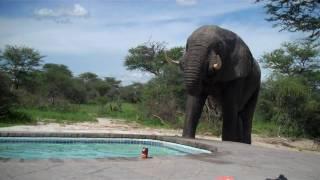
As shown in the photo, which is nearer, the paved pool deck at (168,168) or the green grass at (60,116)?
the paved pool deck at (168,168)

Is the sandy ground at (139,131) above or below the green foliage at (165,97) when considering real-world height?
below

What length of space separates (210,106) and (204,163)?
17920mm

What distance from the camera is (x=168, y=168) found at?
7.71 m

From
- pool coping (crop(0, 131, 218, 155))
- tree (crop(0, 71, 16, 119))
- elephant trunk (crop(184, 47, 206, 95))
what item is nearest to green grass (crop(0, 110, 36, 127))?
tree (crop(0, 71, 16, 119))

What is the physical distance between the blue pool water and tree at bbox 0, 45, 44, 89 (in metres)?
27.1

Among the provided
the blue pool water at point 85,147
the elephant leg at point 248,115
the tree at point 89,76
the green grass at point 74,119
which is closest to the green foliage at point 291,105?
the green grass at point 74,119

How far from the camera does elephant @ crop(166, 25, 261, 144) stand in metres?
12.7

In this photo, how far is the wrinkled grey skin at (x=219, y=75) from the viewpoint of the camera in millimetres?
12742

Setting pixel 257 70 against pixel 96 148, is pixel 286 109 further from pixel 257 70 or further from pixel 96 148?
pixel 96 148

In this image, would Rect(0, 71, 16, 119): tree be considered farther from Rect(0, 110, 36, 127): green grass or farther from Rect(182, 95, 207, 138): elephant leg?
Rect(182, 95, 207, 138): elephant leg

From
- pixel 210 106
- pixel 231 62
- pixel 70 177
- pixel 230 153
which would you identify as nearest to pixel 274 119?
pixel 210 106

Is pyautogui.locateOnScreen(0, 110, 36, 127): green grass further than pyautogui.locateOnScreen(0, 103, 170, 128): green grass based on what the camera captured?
→ No

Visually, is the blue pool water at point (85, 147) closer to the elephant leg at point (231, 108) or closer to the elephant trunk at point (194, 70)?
the elephant trunk at point (194, 70)

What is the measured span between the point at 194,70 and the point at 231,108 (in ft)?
5.97
